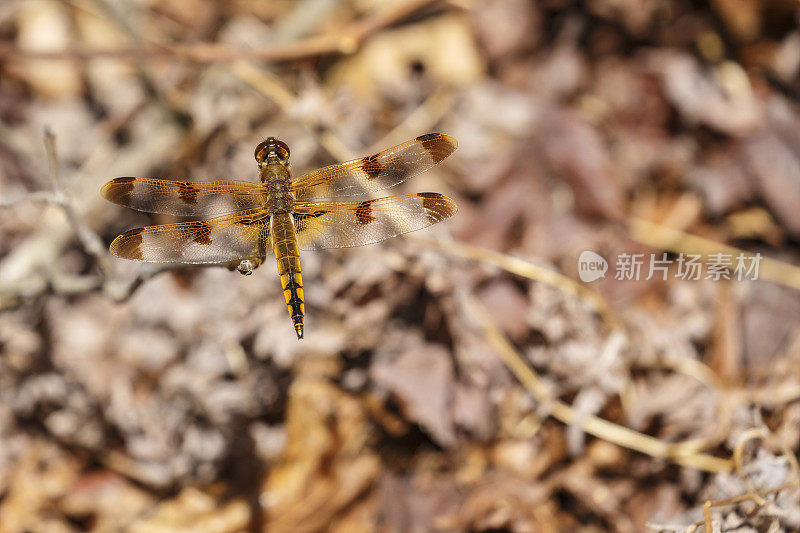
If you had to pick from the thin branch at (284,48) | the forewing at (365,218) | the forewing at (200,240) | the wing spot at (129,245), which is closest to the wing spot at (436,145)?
the forewing at (365,218)

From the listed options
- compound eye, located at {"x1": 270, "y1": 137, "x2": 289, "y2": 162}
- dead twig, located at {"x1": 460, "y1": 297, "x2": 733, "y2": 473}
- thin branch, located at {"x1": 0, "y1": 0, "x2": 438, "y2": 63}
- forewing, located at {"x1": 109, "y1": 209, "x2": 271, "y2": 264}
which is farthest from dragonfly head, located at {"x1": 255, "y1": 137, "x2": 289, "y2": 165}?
thin branch, located at {"x1": 0, "y1": 0, "x2": 438, "y2": 63}

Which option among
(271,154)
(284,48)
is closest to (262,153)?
(271,154)

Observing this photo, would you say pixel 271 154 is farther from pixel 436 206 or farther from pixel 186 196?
pixel 436 206

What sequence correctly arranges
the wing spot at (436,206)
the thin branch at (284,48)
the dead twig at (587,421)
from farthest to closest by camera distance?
the thin branch at (284,48)
the dead twig at (587,421)
the wing spot at (436,206)

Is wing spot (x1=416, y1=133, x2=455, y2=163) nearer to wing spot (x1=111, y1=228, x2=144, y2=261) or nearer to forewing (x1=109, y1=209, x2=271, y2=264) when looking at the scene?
forewing (x1=109, y1=209, x2=271, y2=264)

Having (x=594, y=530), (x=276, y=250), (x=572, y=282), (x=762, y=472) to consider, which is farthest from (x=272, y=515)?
(x=762, y=472)

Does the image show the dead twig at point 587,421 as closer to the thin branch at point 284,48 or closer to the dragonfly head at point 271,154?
the dragonfly head at point 271,154

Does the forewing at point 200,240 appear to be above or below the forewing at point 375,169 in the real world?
below
